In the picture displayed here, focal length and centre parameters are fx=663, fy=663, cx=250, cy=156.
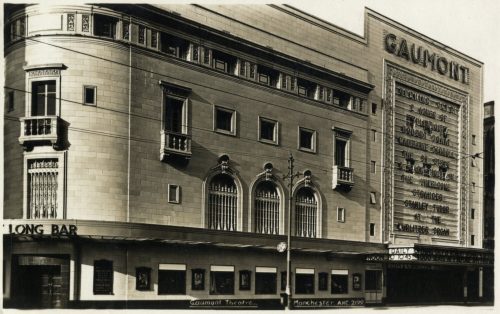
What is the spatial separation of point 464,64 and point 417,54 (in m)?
6.24

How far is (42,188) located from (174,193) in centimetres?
594

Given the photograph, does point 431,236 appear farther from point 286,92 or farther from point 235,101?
point 235,101

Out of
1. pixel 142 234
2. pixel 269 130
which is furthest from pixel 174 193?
pixel 269 130

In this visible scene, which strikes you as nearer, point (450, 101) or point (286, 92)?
point (286, 92)

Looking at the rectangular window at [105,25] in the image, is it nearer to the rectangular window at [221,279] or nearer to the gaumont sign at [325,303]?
the rectangular window at [221,279]

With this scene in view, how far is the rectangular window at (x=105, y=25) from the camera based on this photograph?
28516mm

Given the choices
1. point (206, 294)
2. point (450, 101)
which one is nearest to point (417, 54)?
point (450, 101)

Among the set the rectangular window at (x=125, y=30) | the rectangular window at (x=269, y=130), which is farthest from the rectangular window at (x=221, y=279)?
the rectangular window at (x=125, y=30)

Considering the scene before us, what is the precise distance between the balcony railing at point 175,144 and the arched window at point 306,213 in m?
8.74

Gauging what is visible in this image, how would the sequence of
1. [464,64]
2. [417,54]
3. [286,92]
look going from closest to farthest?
1. [286,92]
2. [417,54]
3. [464,64]

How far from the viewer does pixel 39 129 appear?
2780 centimetres

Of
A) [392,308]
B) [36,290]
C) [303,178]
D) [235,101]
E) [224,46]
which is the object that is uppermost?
[224,46]

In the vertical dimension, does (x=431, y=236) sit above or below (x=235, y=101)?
below

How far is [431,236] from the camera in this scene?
4678 cm
